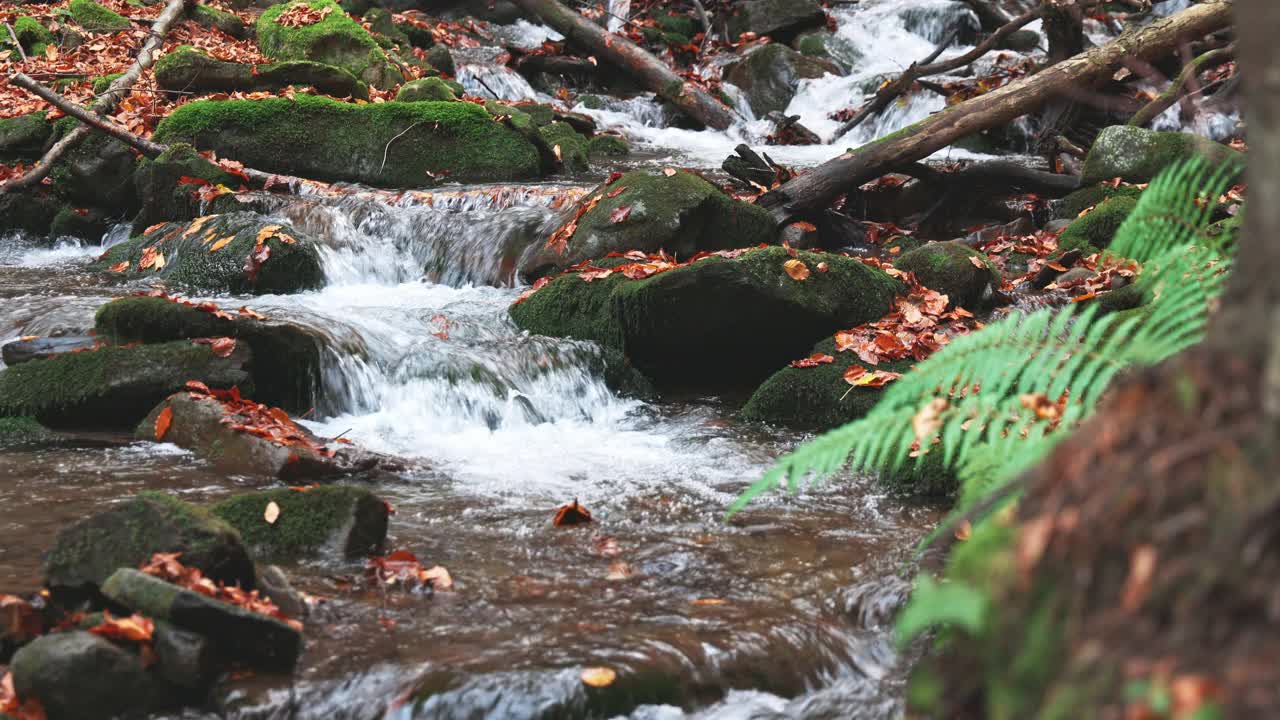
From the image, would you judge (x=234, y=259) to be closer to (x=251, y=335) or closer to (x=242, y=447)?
(x=251, y=335)

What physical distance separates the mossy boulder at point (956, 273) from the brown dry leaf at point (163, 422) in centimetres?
502

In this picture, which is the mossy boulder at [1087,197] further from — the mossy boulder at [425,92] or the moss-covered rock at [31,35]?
the moss-covered rock at [31,35]

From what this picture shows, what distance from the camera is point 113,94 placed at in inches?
491

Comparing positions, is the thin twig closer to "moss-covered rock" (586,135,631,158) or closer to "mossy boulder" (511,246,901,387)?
"moss-covered rock" (586,135,631,158)

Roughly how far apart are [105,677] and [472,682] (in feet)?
3.33

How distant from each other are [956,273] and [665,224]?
7.59 feet

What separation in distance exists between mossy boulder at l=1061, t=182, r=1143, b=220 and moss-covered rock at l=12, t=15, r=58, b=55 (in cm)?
1270

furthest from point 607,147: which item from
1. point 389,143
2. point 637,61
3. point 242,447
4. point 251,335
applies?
point 242,447

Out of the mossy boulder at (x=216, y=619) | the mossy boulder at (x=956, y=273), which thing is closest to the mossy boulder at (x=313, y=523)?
the mossy boulder at (x=216, y=619)

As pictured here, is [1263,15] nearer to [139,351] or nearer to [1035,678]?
[1035,678]

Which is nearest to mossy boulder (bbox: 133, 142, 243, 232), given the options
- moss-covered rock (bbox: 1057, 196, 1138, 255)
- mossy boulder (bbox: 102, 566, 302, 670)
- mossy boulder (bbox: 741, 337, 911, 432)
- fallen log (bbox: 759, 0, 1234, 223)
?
fallen log (bbox: 759, 0, 1234, 223)

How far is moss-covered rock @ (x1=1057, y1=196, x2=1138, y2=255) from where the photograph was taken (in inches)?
338

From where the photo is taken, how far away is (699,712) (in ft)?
11.1

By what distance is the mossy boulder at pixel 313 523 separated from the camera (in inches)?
172
